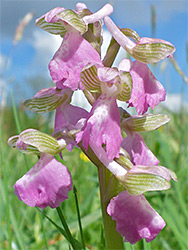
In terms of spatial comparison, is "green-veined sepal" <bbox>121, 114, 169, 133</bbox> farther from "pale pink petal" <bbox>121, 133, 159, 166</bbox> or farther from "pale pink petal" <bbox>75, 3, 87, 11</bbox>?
"pale pink petal" <bbox>75, 3, 87, 11</bbox>

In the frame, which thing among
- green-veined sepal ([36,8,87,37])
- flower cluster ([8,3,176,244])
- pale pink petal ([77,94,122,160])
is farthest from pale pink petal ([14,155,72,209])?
green-veined sepal ([36,8,87,37])

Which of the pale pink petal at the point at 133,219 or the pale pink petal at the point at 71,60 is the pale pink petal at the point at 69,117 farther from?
the pale pink petal at the point at 133,219

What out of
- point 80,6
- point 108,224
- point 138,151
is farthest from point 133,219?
point 80,6

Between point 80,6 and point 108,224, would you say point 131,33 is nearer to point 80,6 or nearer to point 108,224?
point 80,6

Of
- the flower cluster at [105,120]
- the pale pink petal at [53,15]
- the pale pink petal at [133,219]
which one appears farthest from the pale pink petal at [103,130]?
the pale pink petal at [53,15]

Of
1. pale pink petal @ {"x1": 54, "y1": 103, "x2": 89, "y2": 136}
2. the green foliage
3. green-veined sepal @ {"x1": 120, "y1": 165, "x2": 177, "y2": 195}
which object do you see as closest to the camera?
green-veined sepal @ {"x1": 120, "y1": 165, "x2": 177, "y2": 195}

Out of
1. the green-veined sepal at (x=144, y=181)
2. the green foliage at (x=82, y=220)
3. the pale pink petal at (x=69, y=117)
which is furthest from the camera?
the green foliage at (x=82, y=220)
